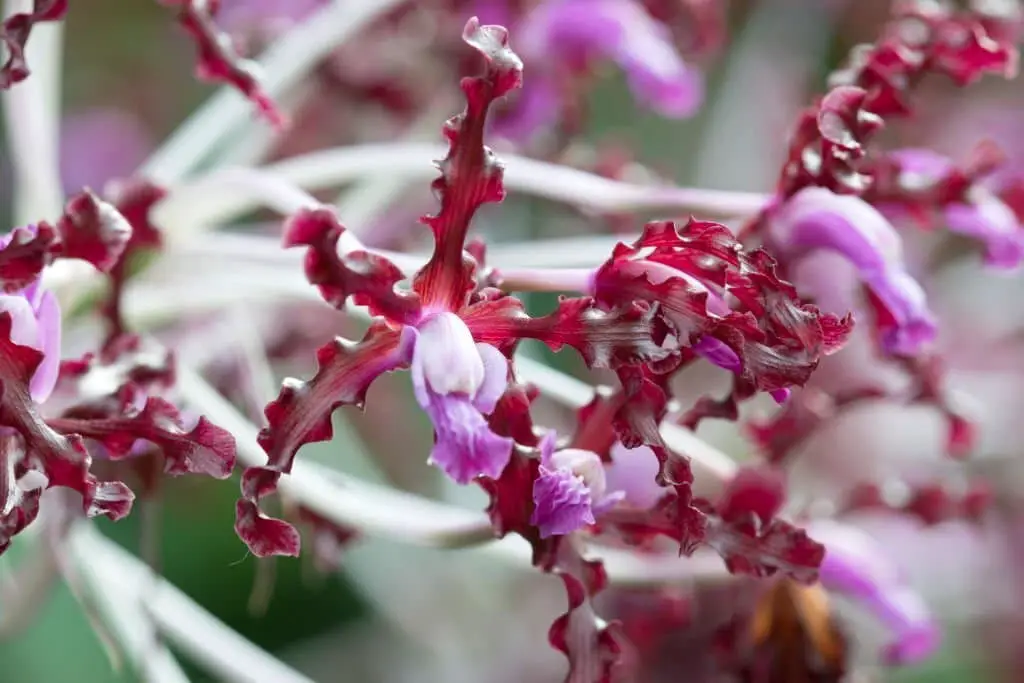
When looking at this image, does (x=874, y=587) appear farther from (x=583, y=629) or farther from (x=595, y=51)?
(x=595, y=51)

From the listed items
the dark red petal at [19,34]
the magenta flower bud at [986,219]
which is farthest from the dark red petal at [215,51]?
the magenta flower bud at [986,219]

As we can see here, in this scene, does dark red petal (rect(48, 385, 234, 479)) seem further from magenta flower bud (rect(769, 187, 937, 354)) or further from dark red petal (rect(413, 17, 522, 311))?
magenta flower bud (rect(769, 187, 937, 354))

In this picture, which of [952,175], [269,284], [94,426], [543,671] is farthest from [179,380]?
[543,671]

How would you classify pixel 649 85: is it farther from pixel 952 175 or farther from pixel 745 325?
pixel 745 325

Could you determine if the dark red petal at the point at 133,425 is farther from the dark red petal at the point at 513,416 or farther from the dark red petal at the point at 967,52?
the dark red petal at the point at 967,52

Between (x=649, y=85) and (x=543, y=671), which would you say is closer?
(x=649, y=85)

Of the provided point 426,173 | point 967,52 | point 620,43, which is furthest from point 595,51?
point 967,52

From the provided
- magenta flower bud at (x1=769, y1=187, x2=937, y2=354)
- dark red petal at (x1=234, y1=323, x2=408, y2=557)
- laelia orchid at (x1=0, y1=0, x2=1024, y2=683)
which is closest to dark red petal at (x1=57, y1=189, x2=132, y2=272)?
laelia orchid at (x1=0, y1=0, x2=1024, y2=683)
